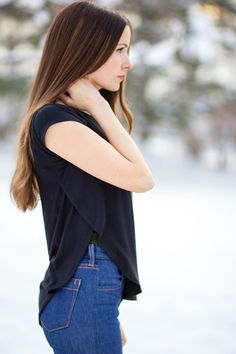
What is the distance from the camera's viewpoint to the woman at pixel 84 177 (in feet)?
3.37

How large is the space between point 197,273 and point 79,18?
10.7ft

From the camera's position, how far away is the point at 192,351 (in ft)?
8.62

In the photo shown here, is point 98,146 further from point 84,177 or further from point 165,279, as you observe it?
point 165,279

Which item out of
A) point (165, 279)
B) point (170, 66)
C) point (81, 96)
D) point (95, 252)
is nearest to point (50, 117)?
point (81, 96)

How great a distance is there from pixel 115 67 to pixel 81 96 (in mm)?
94

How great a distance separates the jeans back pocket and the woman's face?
40 centimetres

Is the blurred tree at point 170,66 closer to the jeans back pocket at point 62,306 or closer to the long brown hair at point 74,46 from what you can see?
the long brown hair at point 74,46

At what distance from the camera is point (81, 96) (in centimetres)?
111

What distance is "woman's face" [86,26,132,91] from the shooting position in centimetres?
112

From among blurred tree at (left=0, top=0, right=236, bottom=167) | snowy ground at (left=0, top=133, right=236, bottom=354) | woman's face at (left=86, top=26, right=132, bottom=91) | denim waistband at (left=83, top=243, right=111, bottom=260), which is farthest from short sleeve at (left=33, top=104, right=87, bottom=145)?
blurred tree at (left=0, top=0, right=236, bottom=167)

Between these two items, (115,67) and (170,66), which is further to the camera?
(170,66)

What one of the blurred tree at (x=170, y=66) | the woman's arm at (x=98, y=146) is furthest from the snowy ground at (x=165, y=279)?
the blurred tree at (x=170, y=66)

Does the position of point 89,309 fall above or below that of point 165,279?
above

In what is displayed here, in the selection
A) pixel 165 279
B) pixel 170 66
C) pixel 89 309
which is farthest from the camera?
pixel 170 66
